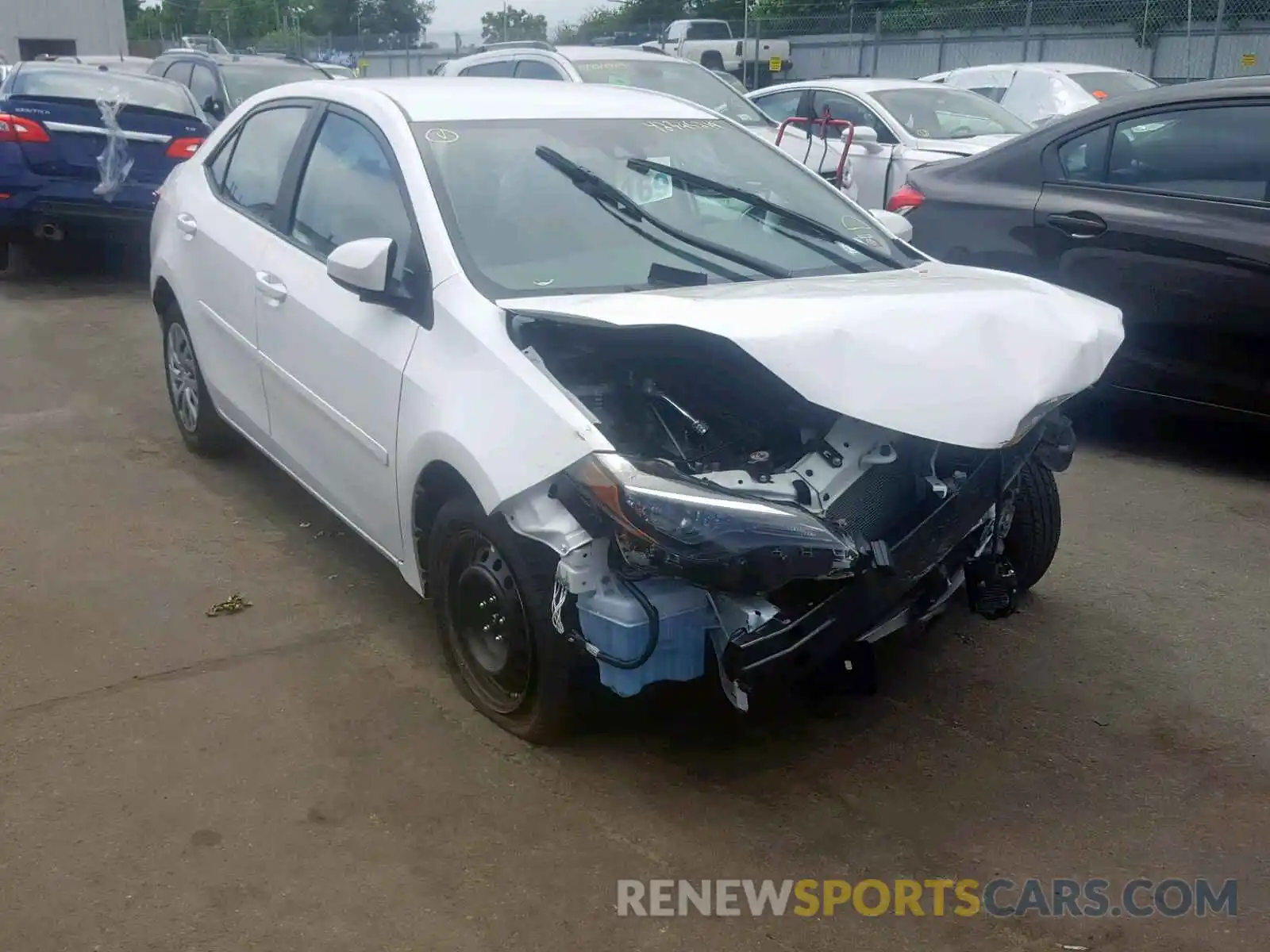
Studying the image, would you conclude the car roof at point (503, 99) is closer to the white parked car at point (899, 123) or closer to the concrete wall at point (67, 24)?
the white parked car at point (899, 123)

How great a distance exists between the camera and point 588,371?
11.5ft

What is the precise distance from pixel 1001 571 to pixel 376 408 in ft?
6.07

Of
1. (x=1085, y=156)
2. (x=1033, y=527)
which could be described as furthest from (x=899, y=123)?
(x=1033, y=527)

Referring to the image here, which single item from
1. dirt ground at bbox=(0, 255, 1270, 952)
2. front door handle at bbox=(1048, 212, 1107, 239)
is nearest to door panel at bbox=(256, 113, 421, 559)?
dirt ground at bbox=(0, 255, 1270, 952)

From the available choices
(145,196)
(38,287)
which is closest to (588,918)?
(145,196)

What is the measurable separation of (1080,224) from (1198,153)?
1.80ft

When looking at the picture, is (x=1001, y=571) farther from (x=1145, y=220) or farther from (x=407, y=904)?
(x=1145, y=220)

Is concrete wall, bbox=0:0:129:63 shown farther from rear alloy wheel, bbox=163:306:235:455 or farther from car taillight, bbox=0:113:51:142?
rear alloy wheel, bbox=163:306:235:455

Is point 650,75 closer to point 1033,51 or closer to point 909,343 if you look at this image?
point 909,343

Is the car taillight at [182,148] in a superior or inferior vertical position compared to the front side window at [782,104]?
inferior

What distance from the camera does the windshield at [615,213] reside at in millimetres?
3881

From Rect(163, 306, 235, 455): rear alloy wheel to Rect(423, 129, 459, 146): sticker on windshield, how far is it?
6.19 ft

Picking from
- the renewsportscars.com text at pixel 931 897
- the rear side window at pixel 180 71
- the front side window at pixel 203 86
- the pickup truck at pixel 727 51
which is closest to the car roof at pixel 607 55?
the front side window at pixel 203 86

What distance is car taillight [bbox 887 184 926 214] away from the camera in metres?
6.71
